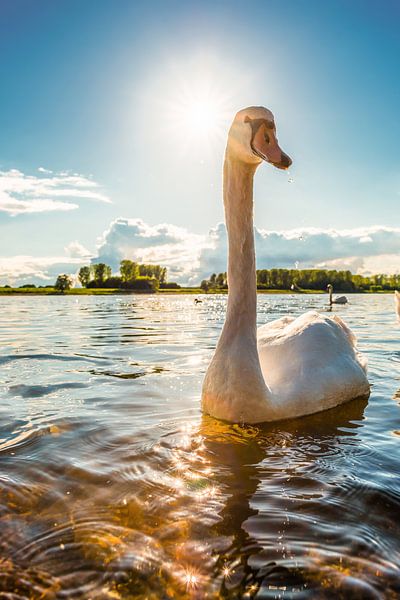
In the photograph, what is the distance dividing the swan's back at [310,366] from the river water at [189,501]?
247 millimetres

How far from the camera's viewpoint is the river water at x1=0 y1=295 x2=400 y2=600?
2605 millimetres

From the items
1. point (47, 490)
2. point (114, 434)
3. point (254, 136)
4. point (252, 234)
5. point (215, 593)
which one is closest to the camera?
point (215, 593)

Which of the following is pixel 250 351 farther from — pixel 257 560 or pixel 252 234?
pixel 257 560

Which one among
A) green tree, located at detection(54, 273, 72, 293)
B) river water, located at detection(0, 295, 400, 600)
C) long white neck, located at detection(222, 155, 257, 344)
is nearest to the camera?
river water, located at detection(0, 295, 400, 600)

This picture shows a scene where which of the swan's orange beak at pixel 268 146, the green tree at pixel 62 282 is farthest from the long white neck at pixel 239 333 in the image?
the green tree at pixel 62 282

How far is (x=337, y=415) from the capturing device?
19.5 ft

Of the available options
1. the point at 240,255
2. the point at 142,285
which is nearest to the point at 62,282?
the point at 142,285

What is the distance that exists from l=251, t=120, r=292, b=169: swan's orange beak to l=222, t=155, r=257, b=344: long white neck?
30.5 inches

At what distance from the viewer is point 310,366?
19.6ft

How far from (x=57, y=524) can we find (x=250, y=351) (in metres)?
2.74

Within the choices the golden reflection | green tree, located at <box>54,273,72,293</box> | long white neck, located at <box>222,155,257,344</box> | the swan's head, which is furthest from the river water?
green tree, located at <box>54,273,72,293</box>

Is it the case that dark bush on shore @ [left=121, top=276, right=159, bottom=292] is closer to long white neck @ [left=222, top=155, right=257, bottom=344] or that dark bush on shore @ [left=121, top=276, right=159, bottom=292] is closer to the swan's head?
long white neck @ [left=222, top=155, right=257, bottom=344]

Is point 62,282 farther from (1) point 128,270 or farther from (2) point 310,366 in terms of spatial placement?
(2) point 310,366

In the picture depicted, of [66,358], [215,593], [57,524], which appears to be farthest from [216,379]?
[66,358]
